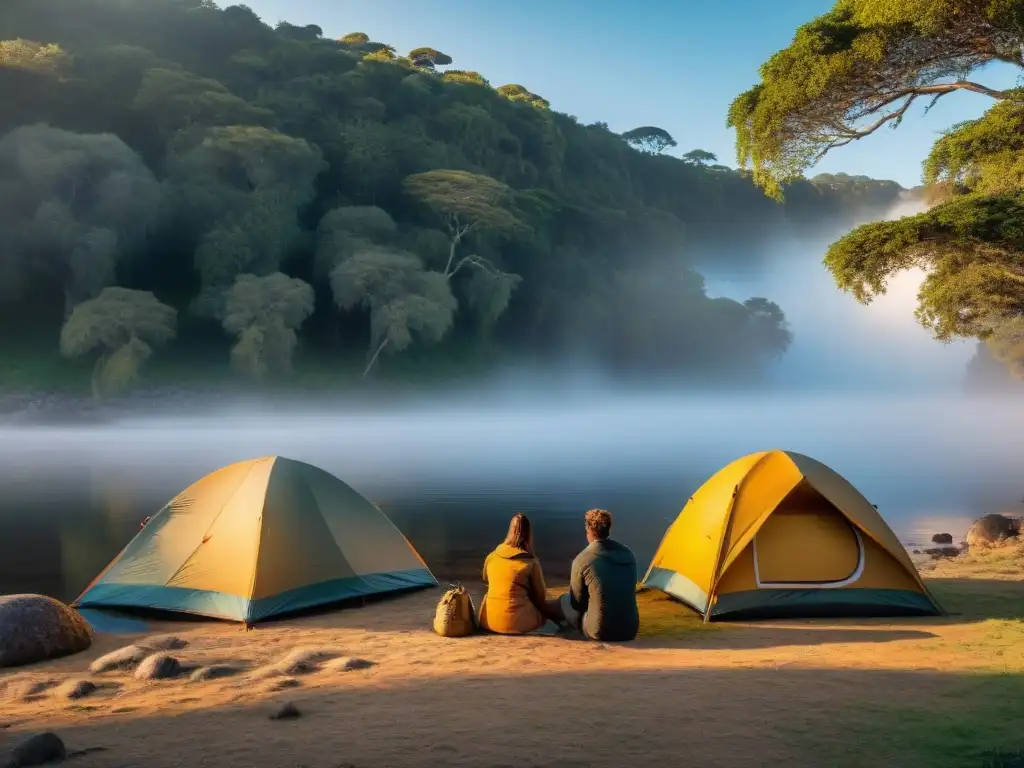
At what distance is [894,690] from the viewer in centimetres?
611

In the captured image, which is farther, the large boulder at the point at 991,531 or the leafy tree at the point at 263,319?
the leafy tree at the point at 263,319

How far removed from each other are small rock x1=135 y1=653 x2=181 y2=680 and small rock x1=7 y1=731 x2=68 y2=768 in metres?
1.77

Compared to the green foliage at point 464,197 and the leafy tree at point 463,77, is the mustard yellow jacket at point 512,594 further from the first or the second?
the leafy tree at point 463,77

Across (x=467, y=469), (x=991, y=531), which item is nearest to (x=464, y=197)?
(x=467, y=469)

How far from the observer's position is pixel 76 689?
6.17m

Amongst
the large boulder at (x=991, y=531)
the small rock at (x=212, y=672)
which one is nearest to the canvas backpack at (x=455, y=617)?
the small rock at (x=212, y=672)

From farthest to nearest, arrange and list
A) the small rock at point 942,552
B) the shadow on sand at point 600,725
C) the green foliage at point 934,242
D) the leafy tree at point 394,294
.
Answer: the leafy tree at point 394,294
the small rock at point 942,552
the green foliage at point 934,242
the shadow on sand at point 600,725

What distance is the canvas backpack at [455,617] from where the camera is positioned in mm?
7895

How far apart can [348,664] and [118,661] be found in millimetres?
1678

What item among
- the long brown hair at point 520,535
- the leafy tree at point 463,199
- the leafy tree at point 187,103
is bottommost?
the long brown hair at point 520,535

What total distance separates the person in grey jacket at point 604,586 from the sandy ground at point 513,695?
179 mm

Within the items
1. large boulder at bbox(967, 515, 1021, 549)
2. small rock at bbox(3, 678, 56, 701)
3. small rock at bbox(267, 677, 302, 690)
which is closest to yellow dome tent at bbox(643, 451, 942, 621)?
small rock at bbox(267, 677, 302, 690)

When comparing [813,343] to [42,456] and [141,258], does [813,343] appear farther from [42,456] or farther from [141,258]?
[42,456]

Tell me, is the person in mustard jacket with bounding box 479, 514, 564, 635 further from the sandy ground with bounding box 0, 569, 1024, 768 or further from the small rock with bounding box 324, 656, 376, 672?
the small rock with bounding box 324, 656, 376, 672
